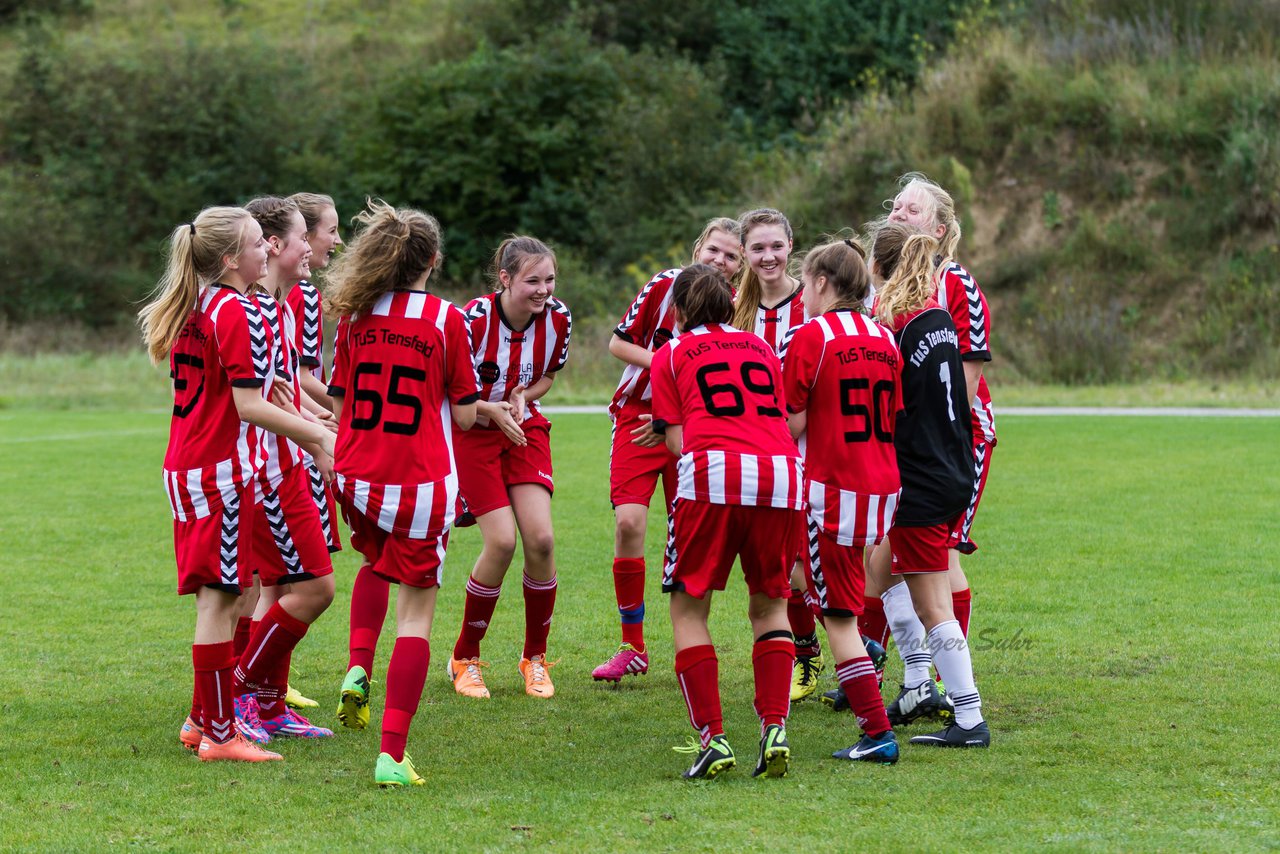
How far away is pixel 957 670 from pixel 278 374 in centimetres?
272

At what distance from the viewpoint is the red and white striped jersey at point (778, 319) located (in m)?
6.20

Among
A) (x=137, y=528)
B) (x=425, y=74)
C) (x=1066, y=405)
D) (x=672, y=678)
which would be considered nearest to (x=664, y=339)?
(x=672, y=678)

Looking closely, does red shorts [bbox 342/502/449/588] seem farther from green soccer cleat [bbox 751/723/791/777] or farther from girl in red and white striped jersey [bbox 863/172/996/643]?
girl in red and white striped jersey [bbox 863/172/996/643]

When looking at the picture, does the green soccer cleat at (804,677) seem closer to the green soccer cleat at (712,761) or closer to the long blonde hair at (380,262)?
the green soccer cleat at (712,761)

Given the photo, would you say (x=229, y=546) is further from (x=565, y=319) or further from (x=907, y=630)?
(x=907, y=630)

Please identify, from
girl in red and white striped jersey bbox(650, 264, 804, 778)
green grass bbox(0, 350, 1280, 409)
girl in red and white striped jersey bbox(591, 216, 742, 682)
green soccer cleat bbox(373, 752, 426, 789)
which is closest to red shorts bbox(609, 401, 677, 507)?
girl in red and white striped jersey bbox(591, 216, 742, 682)

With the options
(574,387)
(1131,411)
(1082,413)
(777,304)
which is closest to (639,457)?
(777,304)

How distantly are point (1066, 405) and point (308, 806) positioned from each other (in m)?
15.7

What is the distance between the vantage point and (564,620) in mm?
7707

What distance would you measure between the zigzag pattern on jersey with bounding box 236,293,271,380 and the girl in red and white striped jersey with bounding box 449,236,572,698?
135 cm

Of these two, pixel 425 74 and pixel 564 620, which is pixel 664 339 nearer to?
pixel 564 620

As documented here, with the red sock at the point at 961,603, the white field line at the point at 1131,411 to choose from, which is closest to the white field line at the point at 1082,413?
the white field line at the point at 1131,411

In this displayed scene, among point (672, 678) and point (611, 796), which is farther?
point (672, 678)

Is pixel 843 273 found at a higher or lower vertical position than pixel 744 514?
higher
